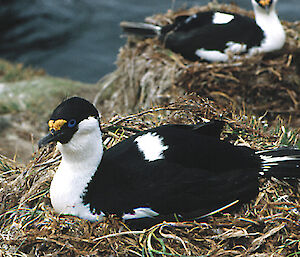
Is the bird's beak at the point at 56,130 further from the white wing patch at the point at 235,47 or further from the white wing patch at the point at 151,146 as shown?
the white wing patch at the point at 235,47

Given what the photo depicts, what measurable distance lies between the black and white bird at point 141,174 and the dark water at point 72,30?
8.73 m

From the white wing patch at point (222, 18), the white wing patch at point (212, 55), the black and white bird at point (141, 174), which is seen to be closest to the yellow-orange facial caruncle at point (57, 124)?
the black and white bird at point (141, 174)

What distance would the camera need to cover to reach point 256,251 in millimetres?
3076

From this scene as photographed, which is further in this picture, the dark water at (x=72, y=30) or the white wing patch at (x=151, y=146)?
the dark water at (x=72, y=30)

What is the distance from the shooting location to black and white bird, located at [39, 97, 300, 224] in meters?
3.03

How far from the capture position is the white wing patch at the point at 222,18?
5.88 metres

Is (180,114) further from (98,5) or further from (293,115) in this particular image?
(98,5)

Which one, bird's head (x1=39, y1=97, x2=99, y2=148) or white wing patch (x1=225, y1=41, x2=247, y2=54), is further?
white wing patch (x1=225, y1=41, x2=247, y2=54)

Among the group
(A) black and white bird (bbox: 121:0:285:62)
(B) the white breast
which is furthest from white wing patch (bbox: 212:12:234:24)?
(B) the white breast

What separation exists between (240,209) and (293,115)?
3025 mm

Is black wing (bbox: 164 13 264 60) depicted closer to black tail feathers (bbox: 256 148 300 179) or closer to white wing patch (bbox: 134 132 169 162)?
black tail feathers (bbox: 256 148 300 179)

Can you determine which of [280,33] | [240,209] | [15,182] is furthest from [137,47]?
[240,209]

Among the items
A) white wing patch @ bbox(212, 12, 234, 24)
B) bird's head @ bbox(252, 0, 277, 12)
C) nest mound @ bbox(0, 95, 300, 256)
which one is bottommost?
nest mound @ bbox(0, 95, 300, 256)

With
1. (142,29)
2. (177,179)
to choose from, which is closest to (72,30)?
(142,29)
